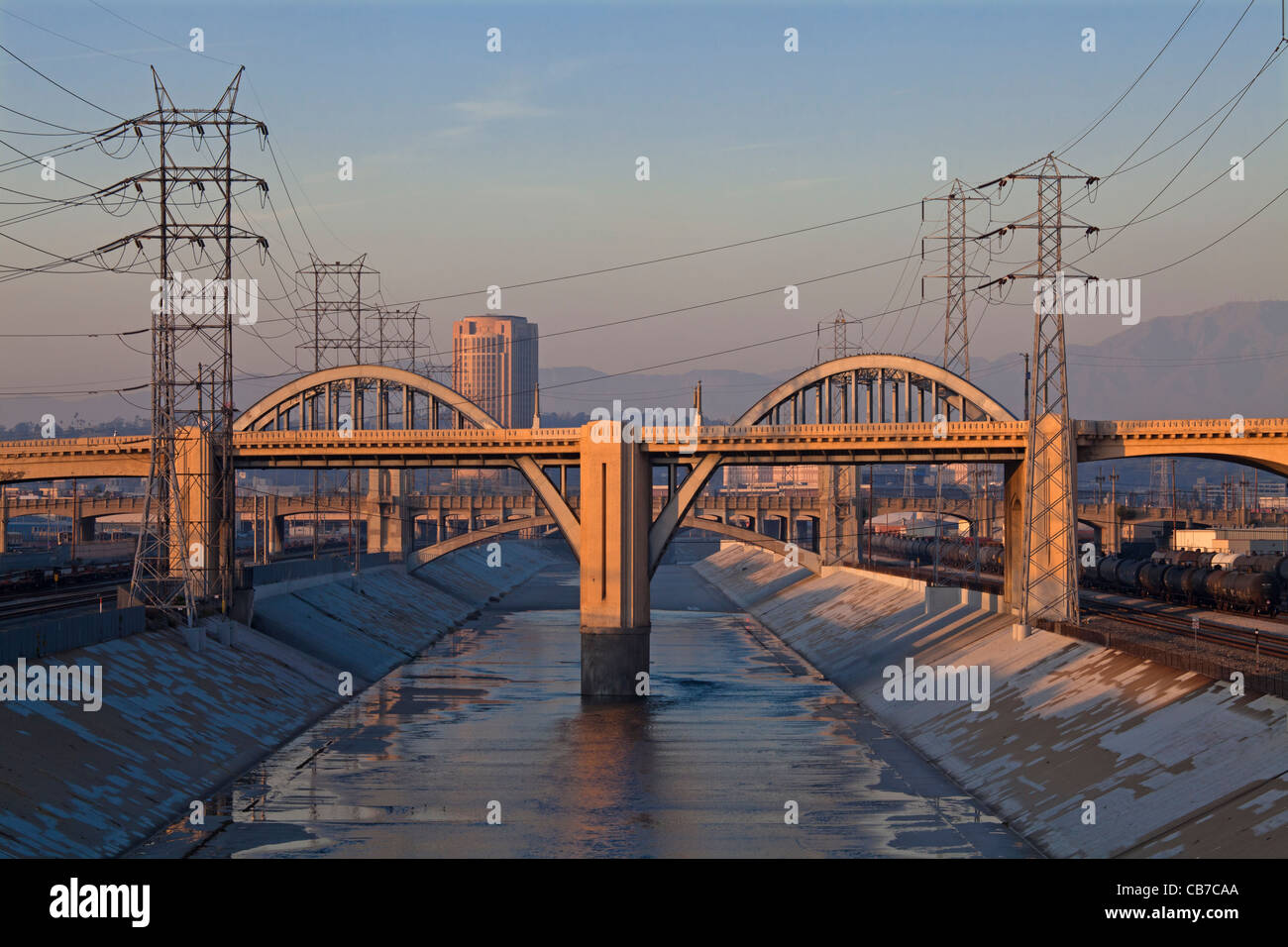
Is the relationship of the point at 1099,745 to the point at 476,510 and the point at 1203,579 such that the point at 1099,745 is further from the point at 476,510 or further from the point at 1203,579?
Result: the point at 476,510

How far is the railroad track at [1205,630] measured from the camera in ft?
198

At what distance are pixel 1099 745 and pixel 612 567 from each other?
3507cm

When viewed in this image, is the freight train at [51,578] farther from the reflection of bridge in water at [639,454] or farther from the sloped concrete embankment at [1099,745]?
the sloped concrete embankment at [1099,745]

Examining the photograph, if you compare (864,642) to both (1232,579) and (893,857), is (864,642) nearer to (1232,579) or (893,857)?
(1232,579)

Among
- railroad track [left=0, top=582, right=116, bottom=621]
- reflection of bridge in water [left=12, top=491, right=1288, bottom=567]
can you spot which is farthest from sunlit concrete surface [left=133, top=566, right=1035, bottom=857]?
reflection of bridge in water [left=12, top=491, right=1288, bottom=567]

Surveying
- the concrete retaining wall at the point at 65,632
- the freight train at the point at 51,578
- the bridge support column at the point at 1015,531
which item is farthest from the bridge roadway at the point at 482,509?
the concrete retaining wall at the point at 65,632

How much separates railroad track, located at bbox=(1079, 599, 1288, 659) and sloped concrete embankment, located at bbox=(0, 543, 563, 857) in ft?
139

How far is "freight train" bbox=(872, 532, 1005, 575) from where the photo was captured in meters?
131

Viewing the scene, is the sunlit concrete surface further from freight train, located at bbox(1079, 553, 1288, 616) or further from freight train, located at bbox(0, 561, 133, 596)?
freight train, located at bbox(0, 561, 133, 596)

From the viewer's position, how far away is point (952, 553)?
467 feet

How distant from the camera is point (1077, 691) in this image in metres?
54.8

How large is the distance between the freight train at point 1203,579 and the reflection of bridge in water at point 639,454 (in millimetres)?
7950
